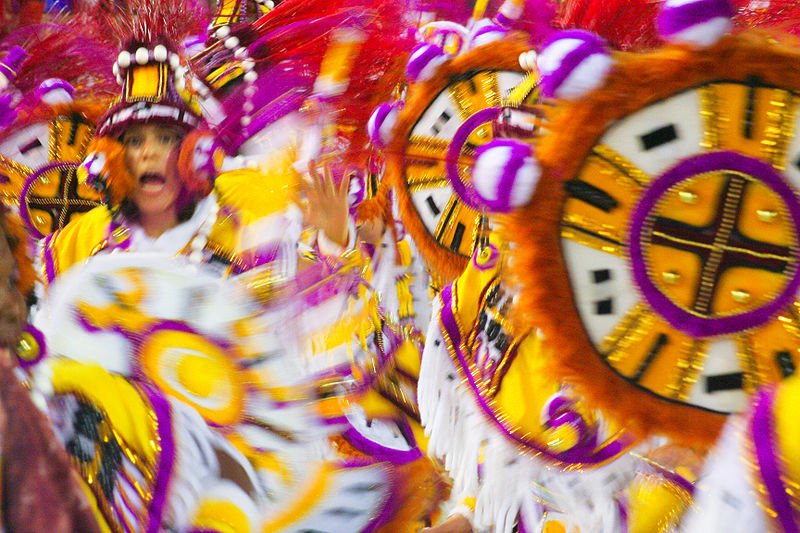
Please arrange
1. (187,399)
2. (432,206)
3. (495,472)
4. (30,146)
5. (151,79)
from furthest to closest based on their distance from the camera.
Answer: (30,146) → (432,206) → (151,79) → (495,472) → (187,399)

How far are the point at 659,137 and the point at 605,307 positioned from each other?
0.73 ft

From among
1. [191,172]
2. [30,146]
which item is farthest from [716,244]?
[30,146]

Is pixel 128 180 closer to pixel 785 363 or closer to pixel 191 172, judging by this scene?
pixel 191 172

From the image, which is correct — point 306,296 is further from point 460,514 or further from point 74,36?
point 74,36

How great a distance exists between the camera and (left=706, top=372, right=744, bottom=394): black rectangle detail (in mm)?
1108

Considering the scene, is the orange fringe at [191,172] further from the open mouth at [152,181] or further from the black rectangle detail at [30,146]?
the black rectangle detail at [30,146]

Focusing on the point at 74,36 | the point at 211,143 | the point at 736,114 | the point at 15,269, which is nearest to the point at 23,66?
the point at 74,36

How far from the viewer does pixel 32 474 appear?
3.70ft

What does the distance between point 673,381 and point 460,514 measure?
92 centimetres

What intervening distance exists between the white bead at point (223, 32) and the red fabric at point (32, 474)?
1283 millimetres

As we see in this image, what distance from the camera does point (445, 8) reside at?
2740 mm

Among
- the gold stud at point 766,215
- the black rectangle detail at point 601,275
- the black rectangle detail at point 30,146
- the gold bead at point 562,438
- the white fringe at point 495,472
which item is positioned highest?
the gold stud at point 766,215

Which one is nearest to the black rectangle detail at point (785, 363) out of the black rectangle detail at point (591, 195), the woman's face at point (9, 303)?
the black rectangle detail at point (591, 195)

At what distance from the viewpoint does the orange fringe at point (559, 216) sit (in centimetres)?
108
